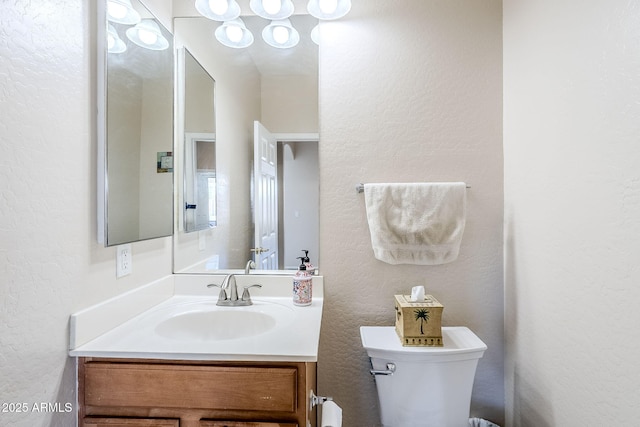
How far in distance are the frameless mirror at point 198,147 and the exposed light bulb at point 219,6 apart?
9.0 inches

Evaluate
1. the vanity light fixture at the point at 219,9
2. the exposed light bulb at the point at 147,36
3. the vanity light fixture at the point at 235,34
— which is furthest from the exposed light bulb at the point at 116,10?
the vanity light fixture at the point at 235,34

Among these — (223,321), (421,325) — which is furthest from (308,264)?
(421,325)

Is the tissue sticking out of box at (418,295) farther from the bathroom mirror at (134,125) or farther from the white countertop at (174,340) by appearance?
the bathroom mirror at (134,125)

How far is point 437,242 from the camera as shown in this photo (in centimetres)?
140

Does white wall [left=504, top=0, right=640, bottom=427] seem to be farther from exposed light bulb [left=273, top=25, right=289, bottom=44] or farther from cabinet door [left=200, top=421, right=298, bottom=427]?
exposed light bulb [left=273, top=25, right=289, bottom=44]

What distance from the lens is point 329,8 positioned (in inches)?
55.4

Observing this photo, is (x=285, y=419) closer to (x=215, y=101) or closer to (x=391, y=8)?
(x=215, y=101)

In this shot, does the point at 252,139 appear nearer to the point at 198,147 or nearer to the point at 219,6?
the point at 198,147

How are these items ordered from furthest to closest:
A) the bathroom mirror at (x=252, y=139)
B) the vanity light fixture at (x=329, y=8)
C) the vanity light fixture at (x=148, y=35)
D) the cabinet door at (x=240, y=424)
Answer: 1. the bathroom mirror at (x=252, y=139)
2. the vanity light fixture at (x=329, y=8)
3. the vanity light fixture at (x=148, y=35)
4. the cabinet door at (x=240, y=424)

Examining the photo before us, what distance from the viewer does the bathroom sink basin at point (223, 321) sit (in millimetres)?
1229

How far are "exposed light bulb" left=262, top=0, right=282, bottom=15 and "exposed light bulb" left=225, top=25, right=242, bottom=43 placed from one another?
18cm

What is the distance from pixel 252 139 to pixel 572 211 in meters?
1.26

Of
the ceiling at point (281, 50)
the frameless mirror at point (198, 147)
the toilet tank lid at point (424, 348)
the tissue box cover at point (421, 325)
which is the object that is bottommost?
the toilet tank lid at point (424, 348)

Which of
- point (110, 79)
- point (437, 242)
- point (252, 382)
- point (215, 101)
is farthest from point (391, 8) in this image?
point (252, 382)
